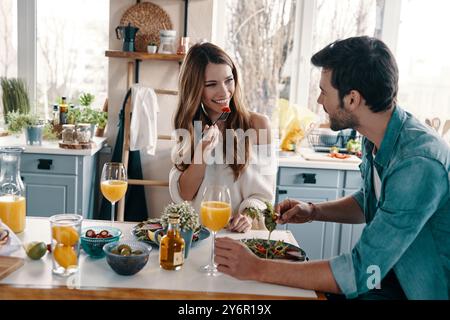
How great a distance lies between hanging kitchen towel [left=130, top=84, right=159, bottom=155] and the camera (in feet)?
11.0

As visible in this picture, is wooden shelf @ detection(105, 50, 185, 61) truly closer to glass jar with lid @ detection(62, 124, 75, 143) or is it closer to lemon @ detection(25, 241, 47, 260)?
glass jar with lid @ detection(62, 124, 75, 143)

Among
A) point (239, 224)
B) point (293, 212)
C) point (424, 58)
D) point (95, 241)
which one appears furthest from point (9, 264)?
point (424, 58)

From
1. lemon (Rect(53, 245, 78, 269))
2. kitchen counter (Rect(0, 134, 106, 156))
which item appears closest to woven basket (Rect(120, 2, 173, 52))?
kitchen counter (Rect(0, 134, 106, 156))

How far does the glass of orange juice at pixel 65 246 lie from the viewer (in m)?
1.35

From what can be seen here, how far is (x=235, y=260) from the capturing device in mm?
1409

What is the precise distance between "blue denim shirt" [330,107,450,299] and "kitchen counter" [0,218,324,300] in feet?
0.53

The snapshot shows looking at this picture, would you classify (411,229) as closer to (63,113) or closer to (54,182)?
(54,182)

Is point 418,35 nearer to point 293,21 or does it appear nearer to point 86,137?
point 293,21

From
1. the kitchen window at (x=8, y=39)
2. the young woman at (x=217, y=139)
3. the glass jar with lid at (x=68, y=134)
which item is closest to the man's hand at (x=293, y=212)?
the young woman at (x=217, y=139)

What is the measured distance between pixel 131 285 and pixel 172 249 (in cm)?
15

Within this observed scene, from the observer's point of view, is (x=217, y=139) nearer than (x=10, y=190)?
No

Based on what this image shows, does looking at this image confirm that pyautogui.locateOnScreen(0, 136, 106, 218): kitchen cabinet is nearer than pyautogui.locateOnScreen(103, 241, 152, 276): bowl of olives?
No

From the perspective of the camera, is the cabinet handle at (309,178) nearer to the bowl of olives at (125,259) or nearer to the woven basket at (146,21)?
the woven basket at (146,21)
